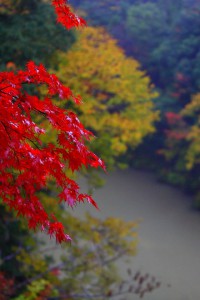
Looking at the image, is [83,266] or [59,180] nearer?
[59,180]

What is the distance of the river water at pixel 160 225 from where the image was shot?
10.5 meters

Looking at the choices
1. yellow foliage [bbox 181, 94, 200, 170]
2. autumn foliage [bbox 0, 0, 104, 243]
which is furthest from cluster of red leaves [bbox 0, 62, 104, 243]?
yellow foliage [bbox 181, 94, 200, 170]

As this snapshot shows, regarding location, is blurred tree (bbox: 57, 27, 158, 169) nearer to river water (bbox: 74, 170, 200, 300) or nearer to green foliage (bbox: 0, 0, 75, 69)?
green foliage (bbox: 0, 0, 75, 69)

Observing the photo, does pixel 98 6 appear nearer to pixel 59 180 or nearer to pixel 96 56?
pixel 96 56

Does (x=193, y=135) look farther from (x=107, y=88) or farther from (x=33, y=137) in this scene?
(x=33, y=137)

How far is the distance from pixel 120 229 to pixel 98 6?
15727 mm

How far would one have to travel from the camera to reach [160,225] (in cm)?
1368

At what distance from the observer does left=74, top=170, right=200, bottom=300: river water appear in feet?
34.4

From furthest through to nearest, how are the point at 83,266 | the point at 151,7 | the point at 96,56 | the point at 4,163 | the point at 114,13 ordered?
the point at 114,13, the point at 151,7, the point at 96,56, the point at 83,266, the point at 4,163

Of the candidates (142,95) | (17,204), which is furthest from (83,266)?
(142,95)

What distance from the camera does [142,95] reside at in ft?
45.1

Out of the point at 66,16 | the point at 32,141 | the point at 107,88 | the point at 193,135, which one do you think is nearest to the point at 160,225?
the point at 193,135

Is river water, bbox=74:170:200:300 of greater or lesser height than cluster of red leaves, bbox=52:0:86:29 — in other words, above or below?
above

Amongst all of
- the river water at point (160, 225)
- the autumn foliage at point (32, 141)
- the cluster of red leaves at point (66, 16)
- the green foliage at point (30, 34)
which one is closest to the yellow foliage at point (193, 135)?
the river water at point (160, 225)
